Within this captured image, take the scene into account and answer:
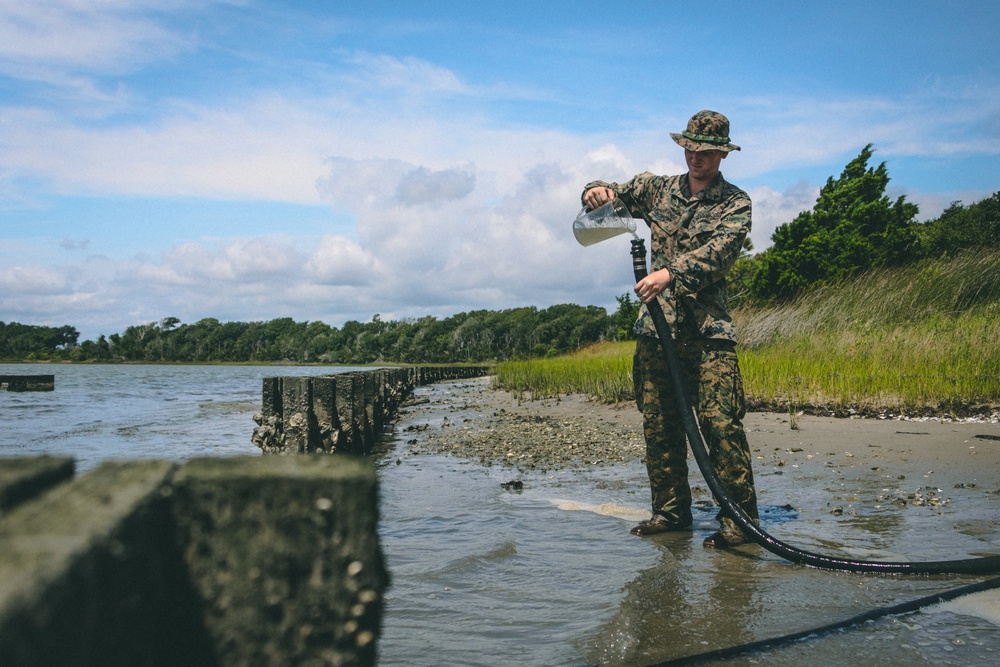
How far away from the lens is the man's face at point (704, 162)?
470cm

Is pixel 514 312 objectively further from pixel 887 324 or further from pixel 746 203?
pixel 746 203

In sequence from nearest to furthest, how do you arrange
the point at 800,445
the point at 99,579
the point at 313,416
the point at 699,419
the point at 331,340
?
the point at 99,579
the point at 699,419
the point at 800,445
the point at 313,416
the point at 331,340

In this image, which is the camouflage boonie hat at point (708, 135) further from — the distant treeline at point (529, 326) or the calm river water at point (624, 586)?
the distant treeline at point (529, 326)

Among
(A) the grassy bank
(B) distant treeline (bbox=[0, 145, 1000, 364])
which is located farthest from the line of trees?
(A) the grassy bank

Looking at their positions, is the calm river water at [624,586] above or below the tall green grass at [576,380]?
below

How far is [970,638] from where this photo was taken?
9.49ft

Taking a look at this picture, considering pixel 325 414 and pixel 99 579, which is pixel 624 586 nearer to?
pixel 99 579

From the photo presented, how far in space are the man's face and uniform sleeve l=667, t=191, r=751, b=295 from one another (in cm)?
25

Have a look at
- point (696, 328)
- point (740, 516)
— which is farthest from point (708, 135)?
A: point (740, 516)

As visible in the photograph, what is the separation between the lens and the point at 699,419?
4.71 meters

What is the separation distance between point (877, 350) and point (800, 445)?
430 cm

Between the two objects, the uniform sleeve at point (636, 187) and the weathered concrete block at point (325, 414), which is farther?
the weathered concrete block at point (325, 414)

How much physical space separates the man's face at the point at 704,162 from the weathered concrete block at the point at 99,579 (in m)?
4.23

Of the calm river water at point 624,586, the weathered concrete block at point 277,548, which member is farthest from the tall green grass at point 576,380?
the weathered concrete block at point 277,548
